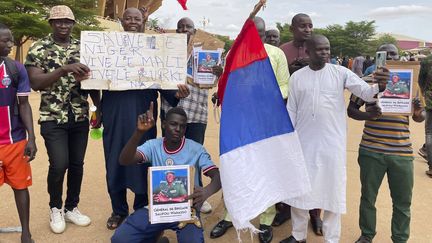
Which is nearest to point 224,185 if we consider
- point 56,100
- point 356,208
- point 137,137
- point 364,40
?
point 137,137

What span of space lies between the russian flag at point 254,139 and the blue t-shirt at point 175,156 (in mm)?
543

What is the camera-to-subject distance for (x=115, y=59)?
137 inches

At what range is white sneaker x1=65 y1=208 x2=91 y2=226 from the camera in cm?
404

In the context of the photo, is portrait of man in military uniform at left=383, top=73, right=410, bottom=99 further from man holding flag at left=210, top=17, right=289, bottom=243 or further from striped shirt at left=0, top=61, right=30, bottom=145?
striped shirt at left=0, top=61, right=30, bottom=145

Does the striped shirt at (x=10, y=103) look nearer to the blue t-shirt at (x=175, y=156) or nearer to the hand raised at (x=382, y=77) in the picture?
the blue t-shirt at (x=175, y=156)

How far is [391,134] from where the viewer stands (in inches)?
132

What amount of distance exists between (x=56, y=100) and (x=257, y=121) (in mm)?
1963

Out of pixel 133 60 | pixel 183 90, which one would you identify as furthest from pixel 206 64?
pixel 133 60

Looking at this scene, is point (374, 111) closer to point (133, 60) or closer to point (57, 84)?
point (133, 60)

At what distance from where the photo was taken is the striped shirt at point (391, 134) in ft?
10.9

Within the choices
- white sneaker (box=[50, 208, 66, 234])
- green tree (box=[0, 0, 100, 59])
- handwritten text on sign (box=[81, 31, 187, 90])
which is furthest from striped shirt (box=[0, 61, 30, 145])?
green tree (box=[0, 0, 100, 59])

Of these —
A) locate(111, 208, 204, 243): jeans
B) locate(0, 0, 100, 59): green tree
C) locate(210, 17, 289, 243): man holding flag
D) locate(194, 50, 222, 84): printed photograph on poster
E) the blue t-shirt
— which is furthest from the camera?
locate(0, 0, 100, 59): green tree

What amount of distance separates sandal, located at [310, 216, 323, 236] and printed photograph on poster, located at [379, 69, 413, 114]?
4.79ft

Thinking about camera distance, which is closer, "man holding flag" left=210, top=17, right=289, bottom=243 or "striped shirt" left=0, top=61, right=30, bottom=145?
"striped shirt" left=0, top=61, right=30, bottom=145
